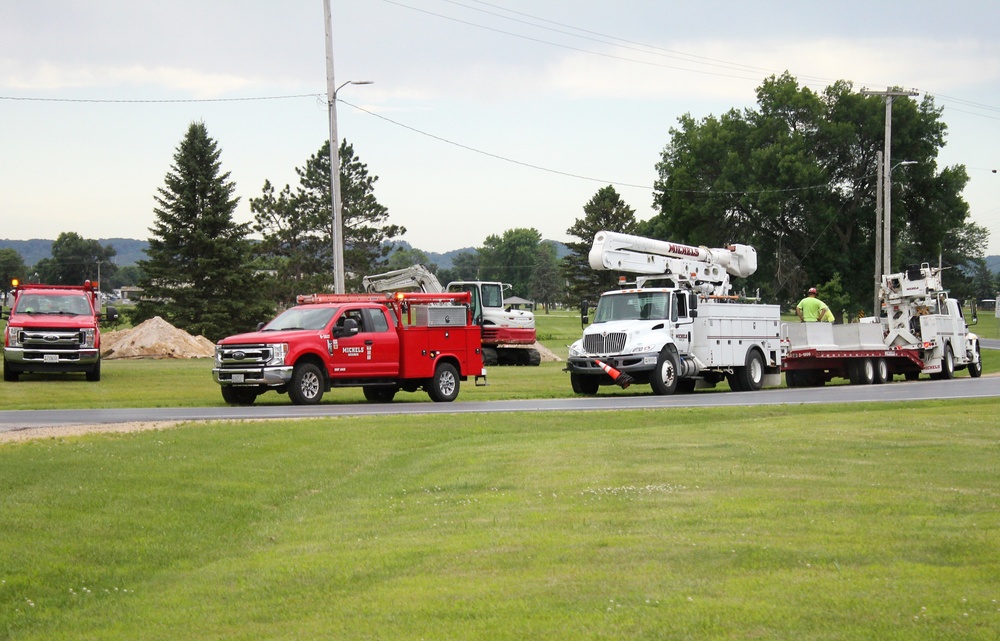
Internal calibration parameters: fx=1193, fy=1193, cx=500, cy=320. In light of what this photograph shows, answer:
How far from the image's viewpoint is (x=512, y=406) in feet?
78.3

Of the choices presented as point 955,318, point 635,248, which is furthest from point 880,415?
point 955,318

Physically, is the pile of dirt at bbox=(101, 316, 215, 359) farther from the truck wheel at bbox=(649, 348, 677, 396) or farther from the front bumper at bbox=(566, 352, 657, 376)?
the truck wheel at bbox=(649, 348, 677, 396)

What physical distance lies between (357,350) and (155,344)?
2790cm

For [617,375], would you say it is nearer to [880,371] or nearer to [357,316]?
[357,316]

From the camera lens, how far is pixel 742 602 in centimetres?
684

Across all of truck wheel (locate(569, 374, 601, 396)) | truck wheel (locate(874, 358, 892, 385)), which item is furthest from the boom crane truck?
truck wheel (locate(569, 374, 601, 396))

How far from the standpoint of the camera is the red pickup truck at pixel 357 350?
2394cm

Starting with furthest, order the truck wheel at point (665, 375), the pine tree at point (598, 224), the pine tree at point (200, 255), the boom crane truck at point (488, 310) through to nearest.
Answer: the pine tree at point (598, 224) → the pine tree at point (200, 255) → the boom crane truck at point (488, 310) → the truck wheel at point (665, 375)

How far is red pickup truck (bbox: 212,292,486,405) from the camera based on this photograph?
78.5 feet

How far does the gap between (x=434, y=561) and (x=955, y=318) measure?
3275 centimetres

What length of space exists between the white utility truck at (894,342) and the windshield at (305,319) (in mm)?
13458

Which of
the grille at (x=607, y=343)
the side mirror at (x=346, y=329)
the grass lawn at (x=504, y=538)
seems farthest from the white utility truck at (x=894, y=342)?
the grass lawn at (x=504, y=538)

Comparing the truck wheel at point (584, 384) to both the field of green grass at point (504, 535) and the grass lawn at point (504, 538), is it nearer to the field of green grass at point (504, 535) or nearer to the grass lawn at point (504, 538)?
the field of green grass at point (504, 535)

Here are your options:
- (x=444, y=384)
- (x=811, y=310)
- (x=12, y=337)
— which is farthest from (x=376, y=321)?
(x=811, y=310)
